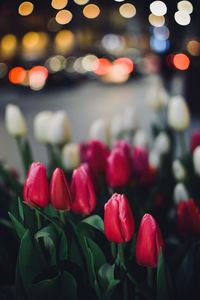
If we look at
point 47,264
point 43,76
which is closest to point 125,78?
point 43,76

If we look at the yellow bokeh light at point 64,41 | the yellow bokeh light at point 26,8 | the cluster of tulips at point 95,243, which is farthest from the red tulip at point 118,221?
the yellow bokeh light at point 64,41

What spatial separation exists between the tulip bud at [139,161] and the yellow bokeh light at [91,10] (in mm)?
440

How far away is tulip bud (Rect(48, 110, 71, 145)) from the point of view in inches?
67.7

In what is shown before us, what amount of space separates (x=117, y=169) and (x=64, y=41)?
15844 mm

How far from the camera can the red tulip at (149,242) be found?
99 centimetres

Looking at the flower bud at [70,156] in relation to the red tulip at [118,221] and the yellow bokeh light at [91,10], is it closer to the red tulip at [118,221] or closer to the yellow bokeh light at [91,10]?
the yellow bokeh light at [91,10]

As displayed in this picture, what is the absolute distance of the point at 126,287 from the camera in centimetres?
104

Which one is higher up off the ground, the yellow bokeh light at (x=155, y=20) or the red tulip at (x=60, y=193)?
the yellow bokeh light at (x=155, y=20)

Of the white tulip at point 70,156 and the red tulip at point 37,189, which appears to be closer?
the red tulip at point 37,189

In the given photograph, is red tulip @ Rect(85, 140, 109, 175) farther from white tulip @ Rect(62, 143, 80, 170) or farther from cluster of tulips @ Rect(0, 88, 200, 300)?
white tulip @ Rect(62, 143, 80, 170)

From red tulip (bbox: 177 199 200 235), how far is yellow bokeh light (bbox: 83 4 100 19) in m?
0.61

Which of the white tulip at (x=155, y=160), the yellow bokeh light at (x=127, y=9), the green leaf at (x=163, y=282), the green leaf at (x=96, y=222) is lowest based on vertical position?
the green leaf at (x=163, y=282)

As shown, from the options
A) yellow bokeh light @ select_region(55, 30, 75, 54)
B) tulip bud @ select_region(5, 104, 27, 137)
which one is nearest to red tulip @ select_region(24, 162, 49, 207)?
tulip bud @ select_region(5, 104, 27, 137)

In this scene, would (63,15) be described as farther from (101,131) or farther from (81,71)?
(81,71)
